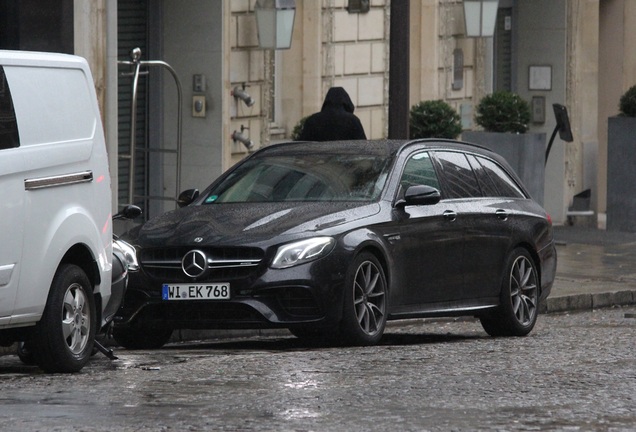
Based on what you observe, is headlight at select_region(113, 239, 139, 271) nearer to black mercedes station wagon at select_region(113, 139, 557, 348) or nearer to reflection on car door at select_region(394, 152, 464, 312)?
black mercedes station wagon at select_region(113, 139, 557, 348)

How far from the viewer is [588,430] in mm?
7828

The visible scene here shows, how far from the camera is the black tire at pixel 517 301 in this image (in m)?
13.5

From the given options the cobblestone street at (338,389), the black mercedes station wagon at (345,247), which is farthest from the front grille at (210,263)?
the cobblestone street at (338,389)

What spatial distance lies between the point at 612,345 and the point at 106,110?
7.85m

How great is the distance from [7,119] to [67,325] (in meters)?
1.21

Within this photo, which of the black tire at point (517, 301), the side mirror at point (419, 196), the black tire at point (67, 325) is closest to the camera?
the black tire at point (67, 325)

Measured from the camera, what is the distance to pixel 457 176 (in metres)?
13.4

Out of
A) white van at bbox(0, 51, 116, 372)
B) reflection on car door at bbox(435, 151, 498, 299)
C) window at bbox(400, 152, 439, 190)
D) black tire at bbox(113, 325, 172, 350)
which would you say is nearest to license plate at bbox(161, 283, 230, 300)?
black tire at bbox(113, 325, 172, 350)

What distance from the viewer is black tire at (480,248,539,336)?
13.5 meters

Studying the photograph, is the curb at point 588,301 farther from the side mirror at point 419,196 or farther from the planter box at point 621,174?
the planter box at point 621,174

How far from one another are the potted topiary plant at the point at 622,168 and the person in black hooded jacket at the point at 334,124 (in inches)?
339

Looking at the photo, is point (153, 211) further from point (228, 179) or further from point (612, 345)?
point (612, 345)

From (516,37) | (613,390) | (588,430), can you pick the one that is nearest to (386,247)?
(613,390)

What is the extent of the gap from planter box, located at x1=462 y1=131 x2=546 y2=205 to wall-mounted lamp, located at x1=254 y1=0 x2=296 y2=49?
316cm
